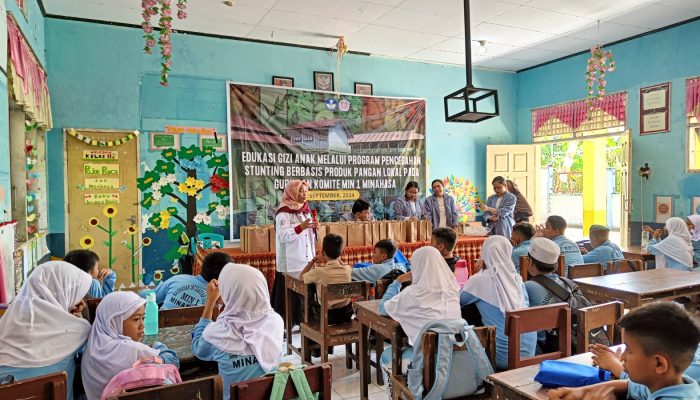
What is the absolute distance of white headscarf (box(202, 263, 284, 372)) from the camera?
192cm

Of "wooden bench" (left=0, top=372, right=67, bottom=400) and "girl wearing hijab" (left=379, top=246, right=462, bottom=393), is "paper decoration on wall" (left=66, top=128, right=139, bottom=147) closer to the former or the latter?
"girl wearing hijab" (left=379, top=246, right=462, bottom=393)

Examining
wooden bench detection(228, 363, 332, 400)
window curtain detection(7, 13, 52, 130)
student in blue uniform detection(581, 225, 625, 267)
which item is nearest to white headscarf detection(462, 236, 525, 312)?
wooden bench detection(228, 363, 332, 400)

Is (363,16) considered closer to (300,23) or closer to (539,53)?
(300,23)

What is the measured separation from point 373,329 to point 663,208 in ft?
17.4

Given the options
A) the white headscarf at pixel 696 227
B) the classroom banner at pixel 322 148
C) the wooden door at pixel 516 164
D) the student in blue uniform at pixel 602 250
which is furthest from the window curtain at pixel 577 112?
the student in blue uniform at pixel 602 250

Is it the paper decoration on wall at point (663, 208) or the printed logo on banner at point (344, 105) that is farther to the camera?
the printed logo on banner at point (344, 105)

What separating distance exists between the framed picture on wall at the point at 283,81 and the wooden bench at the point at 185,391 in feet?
18.7

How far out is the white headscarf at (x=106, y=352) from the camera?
1.77 meters

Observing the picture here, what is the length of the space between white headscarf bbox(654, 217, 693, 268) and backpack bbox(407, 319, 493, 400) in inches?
136

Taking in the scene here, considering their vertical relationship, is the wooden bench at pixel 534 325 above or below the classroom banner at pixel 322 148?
below

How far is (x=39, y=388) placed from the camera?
4.59 feet

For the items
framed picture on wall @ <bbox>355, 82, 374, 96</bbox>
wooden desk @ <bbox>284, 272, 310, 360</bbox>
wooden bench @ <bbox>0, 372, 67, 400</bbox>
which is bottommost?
wooden desk @ <bbox>284, 272, 310, 360</bbox>

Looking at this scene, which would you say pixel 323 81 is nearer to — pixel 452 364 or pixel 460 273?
pixel 460 273

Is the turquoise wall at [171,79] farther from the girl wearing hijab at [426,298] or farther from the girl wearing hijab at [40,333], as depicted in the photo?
the girl wearing hijab at [426,298]
